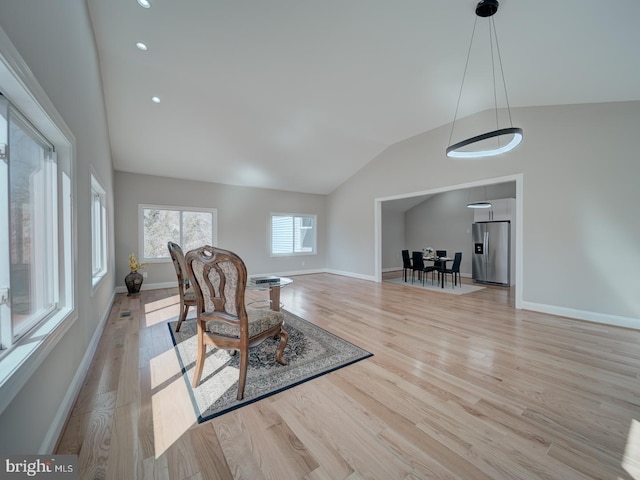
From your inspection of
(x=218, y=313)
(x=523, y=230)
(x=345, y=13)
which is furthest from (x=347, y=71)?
(x=523, y=230)

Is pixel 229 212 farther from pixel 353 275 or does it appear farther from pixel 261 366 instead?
pixel 261 366

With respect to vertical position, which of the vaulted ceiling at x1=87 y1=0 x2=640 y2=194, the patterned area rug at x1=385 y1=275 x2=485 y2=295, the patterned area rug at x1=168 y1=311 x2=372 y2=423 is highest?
the vaulted ceiling at x1=87 y1=0 x2=640 y2=194

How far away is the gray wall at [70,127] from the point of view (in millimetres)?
1130

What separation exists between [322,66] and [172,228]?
5082 mm

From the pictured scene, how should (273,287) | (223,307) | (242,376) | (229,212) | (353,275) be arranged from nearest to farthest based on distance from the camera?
(242,376) < (223,307) < (273,287) < (229,212) < (353,275)

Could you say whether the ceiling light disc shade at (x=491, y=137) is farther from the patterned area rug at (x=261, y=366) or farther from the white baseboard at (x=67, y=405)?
the white baseboard at (x=67, y=405)

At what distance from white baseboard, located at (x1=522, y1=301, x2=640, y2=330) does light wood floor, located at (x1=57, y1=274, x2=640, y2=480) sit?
36 cm

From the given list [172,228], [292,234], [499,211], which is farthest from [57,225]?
[499,211]

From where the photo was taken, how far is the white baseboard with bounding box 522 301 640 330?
11.2 feet

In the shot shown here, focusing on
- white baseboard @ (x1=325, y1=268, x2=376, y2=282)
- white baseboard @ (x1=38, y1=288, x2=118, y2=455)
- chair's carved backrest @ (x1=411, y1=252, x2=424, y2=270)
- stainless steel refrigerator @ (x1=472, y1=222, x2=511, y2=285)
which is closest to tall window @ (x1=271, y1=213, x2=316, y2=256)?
white baseboard @ (x1=325, y1=268, x2=376, y2=282)

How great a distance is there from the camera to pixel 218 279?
1.98 meters

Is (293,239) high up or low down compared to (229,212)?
down

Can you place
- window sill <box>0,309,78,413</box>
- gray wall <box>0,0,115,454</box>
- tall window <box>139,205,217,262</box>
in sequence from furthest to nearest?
tall window <box>139,205,217,262</box> < gray wall <box>0,0,115,454</box> < window sill <box>0,309,78,413</box>

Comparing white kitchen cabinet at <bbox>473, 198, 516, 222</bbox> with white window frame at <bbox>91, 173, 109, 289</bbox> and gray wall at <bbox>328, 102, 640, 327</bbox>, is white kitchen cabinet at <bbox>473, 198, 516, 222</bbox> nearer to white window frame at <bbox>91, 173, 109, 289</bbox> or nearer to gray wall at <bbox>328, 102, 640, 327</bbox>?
gray wall at <bbox>328, 102, 640, 327</bbox>
